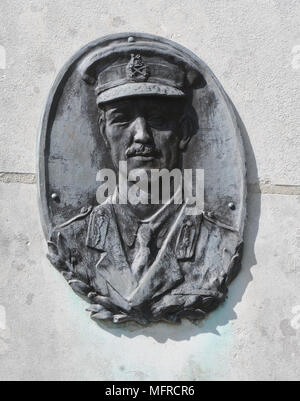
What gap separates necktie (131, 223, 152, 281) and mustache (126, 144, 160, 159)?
28 cm

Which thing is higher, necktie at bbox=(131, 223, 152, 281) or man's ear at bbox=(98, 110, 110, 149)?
man's ear at bbox=(98, 110, 110, 149)

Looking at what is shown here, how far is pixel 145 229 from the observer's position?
3.42 metres

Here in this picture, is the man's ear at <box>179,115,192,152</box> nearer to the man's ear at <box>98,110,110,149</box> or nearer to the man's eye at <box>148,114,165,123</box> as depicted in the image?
the man's eye at <box>148,114,165,123</box>

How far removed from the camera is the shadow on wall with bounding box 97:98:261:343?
11.1ft

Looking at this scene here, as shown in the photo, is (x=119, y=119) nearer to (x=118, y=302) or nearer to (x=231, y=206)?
(x=231, y=206)

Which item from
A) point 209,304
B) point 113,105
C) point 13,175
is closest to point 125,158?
point 113,105

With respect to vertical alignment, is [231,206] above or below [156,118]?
below

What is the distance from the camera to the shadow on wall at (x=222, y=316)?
11.1ft

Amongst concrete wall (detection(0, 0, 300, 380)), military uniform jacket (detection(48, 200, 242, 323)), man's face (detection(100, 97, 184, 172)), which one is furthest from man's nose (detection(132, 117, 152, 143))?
concrete wall (detection(0, 0, 300, 380))

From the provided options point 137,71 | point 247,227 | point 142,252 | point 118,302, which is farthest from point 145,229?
point 137,71

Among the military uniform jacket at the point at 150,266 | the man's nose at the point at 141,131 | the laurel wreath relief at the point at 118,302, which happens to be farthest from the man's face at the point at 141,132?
the laurel wreath relief at the point at 118,302

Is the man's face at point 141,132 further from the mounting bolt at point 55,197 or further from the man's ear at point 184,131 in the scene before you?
the mounting bolt at point 55,197

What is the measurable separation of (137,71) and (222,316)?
1006 mm

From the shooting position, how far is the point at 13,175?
344 centimetres
